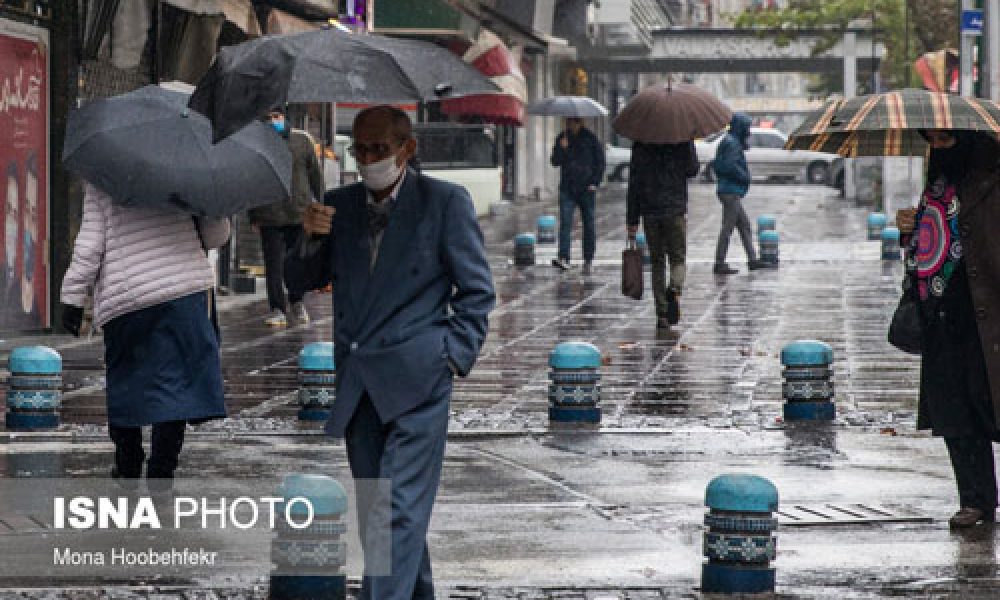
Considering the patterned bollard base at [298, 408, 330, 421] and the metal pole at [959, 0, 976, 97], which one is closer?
the patterned bollard base at [298, 408, 330, 421]

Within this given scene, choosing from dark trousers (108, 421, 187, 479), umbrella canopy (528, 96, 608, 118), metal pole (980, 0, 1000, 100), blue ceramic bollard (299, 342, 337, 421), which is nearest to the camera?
dark trousers (108, 421, 187, 479)

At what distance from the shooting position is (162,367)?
8.85 meters

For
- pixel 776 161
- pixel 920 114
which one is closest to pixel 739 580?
pixel 920 114

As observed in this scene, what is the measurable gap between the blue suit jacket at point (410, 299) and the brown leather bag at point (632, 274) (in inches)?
458

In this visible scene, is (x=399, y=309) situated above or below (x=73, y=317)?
above

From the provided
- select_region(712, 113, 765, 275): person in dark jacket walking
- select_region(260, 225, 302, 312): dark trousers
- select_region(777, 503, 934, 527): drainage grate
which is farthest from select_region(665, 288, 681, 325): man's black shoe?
select_region(777, 503, 934, 527): drainage grate

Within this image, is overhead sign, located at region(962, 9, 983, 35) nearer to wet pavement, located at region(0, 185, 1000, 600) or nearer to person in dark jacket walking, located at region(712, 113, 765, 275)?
person in dark jacket walking, located at region(712, 113, 765, 275)

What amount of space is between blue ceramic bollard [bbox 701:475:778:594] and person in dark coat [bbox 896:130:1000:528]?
1516mm

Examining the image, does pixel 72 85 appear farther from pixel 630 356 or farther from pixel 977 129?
pixel 977 129

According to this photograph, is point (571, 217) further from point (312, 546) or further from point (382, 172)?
point (382, 172)

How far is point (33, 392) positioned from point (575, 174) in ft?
49.9

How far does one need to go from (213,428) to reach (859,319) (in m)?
8.79

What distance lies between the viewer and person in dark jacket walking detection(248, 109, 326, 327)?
1777 cm

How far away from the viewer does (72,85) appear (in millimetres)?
A: 17266
